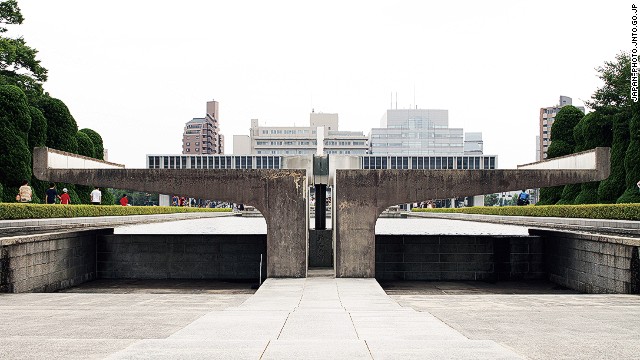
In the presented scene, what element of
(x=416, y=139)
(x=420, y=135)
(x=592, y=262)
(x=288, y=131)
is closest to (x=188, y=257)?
(x=592, y=262)

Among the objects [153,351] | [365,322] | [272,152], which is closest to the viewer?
[153,351]

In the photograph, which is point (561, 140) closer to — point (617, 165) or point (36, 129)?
point (617, 165)

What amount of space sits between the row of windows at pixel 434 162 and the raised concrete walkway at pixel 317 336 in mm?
111905

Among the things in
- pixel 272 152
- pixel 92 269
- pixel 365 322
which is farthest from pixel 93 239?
pixel 272 152

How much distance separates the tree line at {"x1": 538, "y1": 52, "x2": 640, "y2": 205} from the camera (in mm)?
35375

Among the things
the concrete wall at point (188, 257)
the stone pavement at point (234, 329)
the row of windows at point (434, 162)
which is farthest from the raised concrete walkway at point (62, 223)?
the row of windows at point (434, 162)

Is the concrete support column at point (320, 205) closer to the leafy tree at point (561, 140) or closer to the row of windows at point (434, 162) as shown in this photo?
the leafy tree at point (561, 140)

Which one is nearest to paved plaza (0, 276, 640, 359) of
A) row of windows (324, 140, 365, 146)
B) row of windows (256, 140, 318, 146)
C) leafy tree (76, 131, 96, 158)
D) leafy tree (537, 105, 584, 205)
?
leafy tree (76, 131, 96, 158)

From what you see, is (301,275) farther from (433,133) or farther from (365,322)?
(433,133)

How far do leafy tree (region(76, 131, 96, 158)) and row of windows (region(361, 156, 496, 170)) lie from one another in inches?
3287

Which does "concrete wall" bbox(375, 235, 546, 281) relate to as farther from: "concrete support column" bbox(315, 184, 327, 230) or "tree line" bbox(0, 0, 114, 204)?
"tree line" bbox(0, 0, 114, 204)

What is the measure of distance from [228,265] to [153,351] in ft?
54.5

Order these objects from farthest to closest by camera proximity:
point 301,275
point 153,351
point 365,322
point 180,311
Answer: point 301,275 → point 180,311 → point 365,322 → point 153,351

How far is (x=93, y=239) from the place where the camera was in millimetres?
22719
